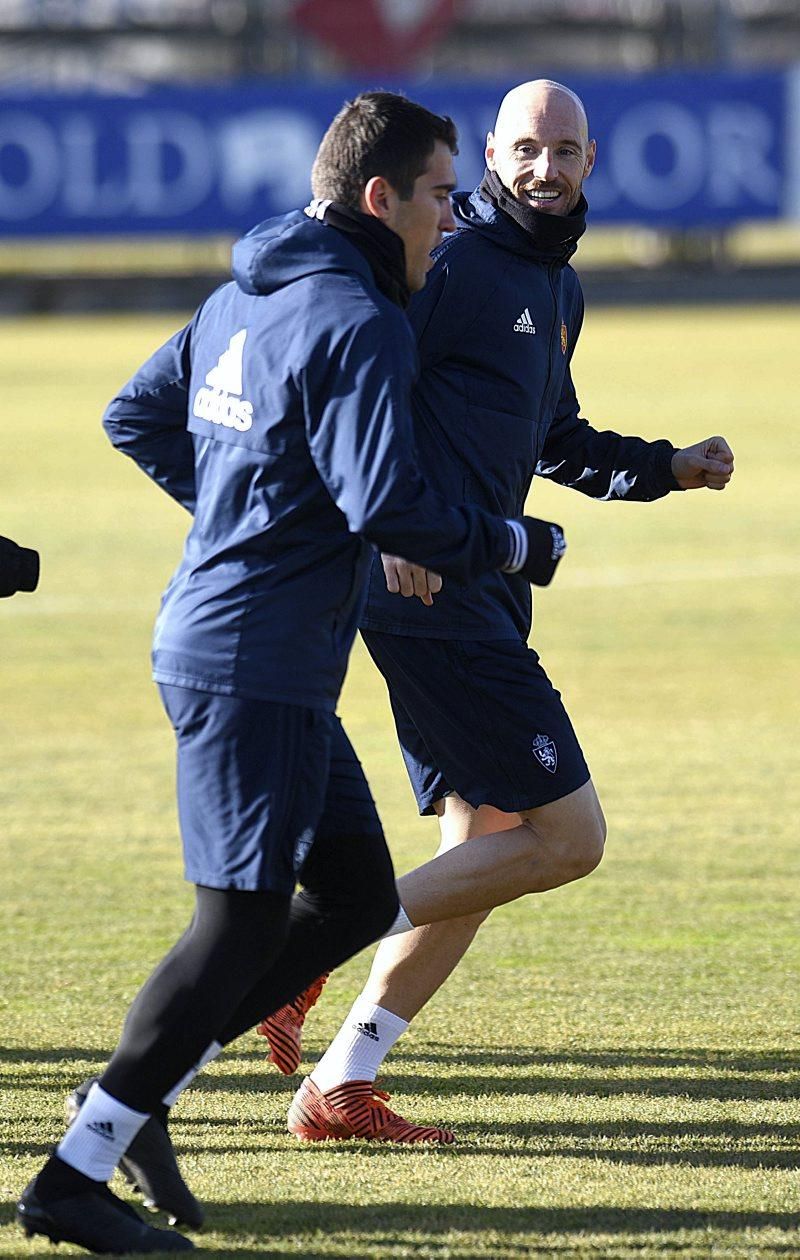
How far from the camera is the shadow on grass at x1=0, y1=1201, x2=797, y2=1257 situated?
406 cm

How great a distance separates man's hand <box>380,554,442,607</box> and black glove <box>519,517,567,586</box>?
75 cm

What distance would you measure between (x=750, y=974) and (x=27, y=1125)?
2447 millimetres

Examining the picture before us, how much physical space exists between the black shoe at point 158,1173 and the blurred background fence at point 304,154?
32140mm

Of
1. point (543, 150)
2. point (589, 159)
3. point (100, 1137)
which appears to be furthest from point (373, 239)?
point (100, 1137)

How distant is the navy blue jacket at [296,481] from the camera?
12.3ft

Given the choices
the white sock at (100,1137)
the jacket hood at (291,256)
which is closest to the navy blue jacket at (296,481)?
the jacket hood at (291,256)

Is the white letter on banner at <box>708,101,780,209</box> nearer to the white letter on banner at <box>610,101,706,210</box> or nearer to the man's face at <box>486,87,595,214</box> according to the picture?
the white letter on banner at <box>610,101,706,210</box>

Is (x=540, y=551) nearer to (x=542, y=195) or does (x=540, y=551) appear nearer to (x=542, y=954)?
(x=542, y=195)

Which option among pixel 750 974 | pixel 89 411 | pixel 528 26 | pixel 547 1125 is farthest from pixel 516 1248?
pixel 528 26

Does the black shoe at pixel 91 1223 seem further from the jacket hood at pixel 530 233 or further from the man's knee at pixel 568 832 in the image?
the jacket hood at pixel 530 233

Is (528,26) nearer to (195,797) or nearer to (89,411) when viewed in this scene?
(89,411)

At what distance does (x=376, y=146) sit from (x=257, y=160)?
111 feet

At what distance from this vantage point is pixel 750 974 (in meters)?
6.37

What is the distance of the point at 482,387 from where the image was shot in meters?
5.02
